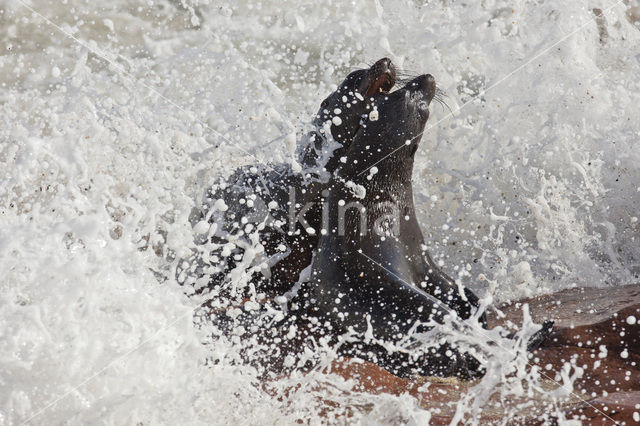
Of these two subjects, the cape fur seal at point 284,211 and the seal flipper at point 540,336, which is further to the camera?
the cape fur seal at point 284,211

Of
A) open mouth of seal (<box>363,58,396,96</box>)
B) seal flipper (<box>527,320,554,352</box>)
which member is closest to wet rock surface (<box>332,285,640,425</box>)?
seal flipper (<box>527,320,554,352</box>)

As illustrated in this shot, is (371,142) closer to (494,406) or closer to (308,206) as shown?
(308,206)

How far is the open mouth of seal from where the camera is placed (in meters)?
2.51

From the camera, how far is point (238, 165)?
10.5 feet

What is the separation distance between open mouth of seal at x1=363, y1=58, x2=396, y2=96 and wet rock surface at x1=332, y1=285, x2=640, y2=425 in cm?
102

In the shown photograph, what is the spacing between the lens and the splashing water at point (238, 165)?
1.92 metres

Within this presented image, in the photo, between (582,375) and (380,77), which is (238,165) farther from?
(582,375)

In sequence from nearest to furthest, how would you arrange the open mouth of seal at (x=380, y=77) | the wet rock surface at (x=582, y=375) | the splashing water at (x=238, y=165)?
the wet rock surface at (x=582, y=375), the splashing water at (x=238, y=165), the open mouth of seal at (x=380, y=77)

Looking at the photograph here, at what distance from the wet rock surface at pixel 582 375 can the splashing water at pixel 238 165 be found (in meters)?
0.05

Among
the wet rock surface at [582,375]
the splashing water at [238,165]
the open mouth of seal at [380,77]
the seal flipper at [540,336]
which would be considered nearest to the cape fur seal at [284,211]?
the open mouth of seal at [380,77]

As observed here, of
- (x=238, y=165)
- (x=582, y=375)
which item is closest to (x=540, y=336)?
(x=582, y=375)

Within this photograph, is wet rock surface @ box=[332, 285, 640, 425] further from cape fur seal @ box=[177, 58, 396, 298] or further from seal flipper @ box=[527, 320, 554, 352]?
cape fur seal @ box=[177, 58, 396, 298]

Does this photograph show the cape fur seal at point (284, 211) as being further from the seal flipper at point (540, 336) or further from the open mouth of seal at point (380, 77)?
the seal flipper at point (540, 336)

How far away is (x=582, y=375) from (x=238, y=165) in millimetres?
1907
